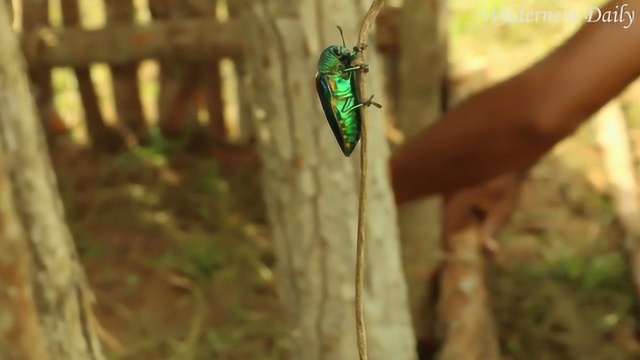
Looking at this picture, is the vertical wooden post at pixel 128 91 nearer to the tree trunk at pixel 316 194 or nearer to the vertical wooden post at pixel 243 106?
the vertical wooden post at pixel 243 106

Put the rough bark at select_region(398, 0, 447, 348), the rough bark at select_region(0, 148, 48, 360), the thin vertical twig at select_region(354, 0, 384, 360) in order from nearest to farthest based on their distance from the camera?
the thin vertical twig at select_region(354, 0, 384, 360) → the rough bark at select_region(0, 148, 48, 360) → the rough bark at select_region(398, 0, 447, 348)

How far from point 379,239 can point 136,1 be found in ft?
5.18

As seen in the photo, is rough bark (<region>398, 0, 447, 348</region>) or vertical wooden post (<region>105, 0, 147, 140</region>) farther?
A: vertical wooden post (<region>105, 0, 147, 140</region>)

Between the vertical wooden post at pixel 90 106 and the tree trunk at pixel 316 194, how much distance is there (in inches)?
56.4

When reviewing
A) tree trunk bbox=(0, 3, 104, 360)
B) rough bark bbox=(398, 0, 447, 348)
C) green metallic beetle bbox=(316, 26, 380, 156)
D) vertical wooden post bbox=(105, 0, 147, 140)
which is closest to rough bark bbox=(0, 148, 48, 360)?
tree trunk bbox=(0, 3, 104, 360)

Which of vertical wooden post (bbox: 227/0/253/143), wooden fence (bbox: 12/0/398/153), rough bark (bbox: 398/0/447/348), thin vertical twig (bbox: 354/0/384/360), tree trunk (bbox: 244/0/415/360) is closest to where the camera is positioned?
thin vertical twig (bbox: 354/0/384/360)

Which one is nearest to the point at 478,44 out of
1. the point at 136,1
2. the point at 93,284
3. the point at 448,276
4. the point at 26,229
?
the point at 136,1

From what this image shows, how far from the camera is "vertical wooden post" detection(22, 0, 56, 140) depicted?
8.30 feet

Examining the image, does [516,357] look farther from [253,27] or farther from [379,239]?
[253,27]

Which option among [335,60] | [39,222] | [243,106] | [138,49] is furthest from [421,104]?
[335,60]

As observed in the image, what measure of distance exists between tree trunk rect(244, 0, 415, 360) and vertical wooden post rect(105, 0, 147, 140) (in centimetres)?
134

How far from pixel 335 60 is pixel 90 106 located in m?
2.30

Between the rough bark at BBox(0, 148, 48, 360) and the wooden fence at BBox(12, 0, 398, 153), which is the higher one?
the wooden fence at BBox(12, 0, 398, 153)

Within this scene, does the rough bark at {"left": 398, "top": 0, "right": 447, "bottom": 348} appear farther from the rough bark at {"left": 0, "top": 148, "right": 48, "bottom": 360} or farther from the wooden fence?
the rough bark at {"left": 0, "top": 148, "right": 48, "bottom": 360}
